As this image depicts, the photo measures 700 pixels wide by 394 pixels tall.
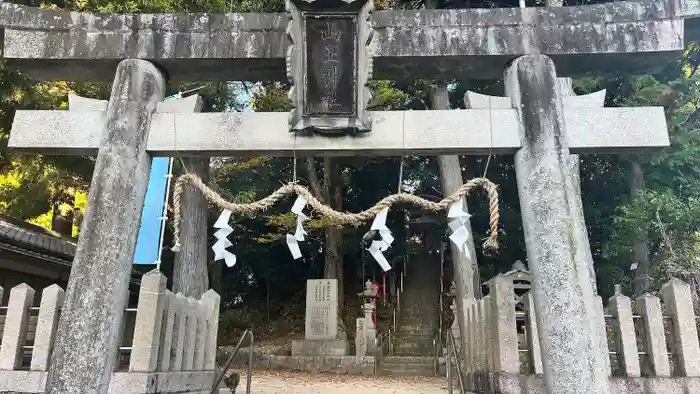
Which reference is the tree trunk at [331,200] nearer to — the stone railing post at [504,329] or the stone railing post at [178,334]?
the stone railing post at [178,334]

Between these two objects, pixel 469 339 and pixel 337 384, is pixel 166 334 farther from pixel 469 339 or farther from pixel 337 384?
pixel 337 384

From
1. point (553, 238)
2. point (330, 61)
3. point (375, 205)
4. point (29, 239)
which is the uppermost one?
point (330, 61)

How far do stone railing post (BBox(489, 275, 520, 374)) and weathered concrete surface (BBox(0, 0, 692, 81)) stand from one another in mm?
2458

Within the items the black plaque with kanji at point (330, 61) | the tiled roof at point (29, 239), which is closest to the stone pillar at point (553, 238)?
the black plaque with kanji at point (330, 61)

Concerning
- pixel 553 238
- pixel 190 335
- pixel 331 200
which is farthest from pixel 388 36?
pixel 331 200

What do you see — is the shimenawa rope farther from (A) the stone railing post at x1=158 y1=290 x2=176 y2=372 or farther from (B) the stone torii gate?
(A) the stone railing post at x1=158 y1=290 x2=176 y2=372

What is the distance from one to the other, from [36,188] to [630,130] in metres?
13.8

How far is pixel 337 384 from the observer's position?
12094mm

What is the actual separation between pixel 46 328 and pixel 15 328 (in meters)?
0.48

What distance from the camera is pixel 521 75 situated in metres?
5.18

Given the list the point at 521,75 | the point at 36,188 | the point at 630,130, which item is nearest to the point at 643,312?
the point at 630,130

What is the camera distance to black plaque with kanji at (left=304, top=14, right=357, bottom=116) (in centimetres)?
503

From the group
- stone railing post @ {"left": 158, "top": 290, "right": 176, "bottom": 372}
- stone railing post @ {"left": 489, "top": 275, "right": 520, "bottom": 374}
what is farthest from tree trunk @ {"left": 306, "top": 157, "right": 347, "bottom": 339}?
stone railing post @ {"left": 489, "top": 275, "right": 520, "bottom": 374}

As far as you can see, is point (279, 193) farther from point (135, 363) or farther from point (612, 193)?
point (612, 193)
